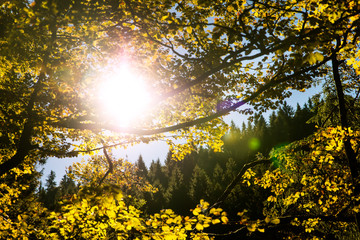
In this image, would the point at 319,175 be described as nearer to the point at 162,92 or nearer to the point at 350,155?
the point at 350,155

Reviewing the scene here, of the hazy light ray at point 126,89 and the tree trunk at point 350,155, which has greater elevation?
the hazy light ray at point 126,89

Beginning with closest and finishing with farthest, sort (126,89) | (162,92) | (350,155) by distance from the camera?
(162,92), (350,155), (126,89)

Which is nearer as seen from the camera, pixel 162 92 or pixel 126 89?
pixel 162 92

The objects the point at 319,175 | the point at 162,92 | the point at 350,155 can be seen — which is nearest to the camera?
the point at 162,92

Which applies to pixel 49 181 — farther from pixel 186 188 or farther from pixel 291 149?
pixel 291 149

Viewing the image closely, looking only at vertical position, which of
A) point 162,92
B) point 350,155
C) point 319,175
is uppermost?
point 162,92

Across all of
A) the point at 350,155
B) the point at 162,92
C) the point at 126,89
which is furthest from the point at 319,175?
the point at 126,89

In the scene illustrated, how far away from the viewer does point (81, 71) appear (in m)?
7.19

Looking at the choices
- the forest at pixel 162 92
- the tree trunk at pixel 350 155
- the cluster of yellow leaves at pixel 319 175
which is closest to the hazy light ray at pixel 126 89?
the forest at pixel 162 92

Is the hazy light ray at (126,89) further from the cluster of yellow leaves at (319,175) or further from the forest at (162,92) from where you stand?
the cluster of yellow leaves at (319,175)

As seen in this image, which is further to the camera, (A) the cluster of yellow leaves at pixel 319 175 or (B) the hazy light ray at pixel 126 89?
(A) the cluster of yellow leaves at pixel 319 175

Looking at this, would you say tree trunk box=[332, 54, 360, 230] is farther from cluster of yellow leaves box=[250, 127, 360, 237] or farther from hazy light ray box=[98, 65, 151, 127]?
hazy light ray box=[98, 65, 151, 127]

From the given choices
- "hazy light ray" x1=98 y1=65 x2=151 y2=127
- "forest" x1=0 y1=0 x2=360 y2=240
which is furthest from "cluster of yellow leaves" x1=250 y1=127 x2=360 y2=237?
"hazy light ray" x1=98 y1=65 x2=151 y2=127

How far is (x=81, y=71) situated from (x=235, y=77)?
562 centimetres
